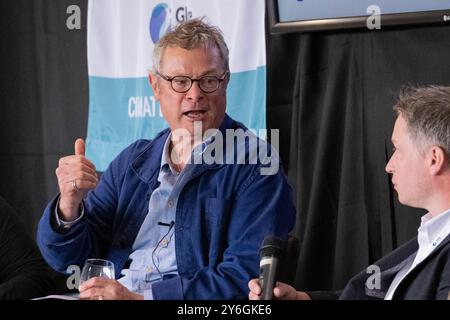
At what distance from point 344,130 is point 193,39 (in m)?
1.15

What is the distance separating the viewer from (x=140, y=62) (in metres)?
3.77

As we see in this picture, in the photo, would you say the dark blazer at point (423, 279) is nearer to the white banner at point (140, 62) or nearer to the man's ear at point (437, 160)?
the man's ear at point (437, 160)

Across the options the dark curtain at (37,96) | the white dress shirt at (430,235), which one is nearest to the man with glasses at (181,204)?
the white dress shirt at (430,235)

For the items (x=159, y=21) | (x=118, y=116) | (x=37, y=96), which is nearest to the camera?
(x=159, y=21)

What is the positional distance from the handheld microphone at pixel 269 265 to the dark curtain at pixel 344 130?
1603mm

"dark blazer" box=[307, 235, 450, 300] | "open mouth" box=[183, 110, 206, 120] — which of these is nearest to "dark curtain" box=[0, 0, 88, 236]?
"open mouth" box=[183, 110, 206, 120]

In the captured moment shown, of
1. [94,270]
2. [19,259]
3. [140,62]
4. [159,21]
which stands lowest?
[19,259]

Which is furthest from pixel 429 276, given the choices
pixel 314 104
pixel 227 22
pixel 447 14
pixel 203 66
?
pixel 227 22

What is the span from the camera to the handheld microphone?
162cm

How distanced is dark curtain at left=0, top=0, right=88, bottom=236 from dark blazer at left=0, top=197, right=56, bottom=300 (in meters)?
1.46

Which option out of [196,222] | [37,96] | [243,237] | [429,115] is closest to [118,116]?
[37,96]

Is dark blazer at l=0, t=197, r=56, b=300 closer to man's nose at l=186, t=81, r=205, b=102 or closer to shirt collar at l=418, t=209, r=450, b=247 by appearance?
man's nose at l=186, t=81, r=205, b=102

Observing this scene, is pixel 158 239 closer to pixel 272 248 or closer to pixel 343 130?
pixel 272 248

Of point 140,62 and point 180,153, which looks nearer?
point 180,153
